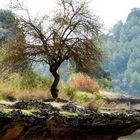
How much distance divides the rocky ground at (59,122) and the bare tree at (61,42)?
4363 mm

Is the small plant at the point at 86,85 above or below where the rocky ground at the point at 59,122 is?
above

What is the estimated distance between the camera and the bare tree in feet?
70.1

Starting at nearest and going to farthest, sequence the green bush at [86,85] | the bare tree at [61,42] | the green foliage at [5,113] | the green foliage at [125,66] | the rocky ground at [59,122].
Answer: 1. the green foliage at [5,113]
2. the rocky ground at [59,122]
3. the bare tree at [61,42]
4. the green bush at [86,85]
5. the green foliage at [125,66]

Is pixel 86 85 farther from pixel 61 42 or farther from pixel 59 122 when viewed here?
pixel 59 122

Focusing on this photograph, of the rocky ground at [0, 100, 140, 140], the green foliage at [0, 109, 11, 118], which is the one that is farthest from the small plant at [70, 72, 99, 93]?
the green foliage at [0, 109, 11, 118]

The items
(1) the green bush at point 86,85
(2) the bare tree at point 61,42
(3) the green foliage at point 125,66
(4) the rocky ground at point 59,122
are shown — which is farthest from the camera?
(3) the green foliage at point 125,66

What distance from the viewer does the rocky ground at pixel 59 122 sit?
11984 mm

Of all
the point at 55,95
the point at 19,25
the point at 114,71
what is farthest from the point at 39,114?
the point at 114,71

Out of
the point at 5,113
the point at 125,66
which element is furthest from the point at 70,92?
the point at 125,66

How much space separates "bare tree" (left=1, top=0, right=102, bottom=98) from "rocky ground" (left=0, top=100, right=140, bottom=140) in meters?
4.36

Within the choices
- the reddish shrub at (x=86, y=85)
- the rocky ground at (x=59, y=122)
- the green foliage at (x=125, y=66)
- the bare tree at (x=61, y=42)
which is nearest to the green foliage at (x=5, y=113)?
the rocky ground at (x=59, y=122)

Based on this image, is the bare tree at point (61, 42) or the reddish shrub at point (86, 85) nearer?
the bare tree at point (61, 42)

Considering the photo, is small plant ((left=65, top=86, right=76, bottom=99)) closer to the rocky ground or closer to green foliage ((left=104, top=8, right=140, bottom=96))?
the rocky ground

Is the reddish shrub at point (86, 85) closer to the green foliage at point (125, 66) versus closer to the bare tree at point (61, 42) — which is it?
the bare tree at point (61, 42)
